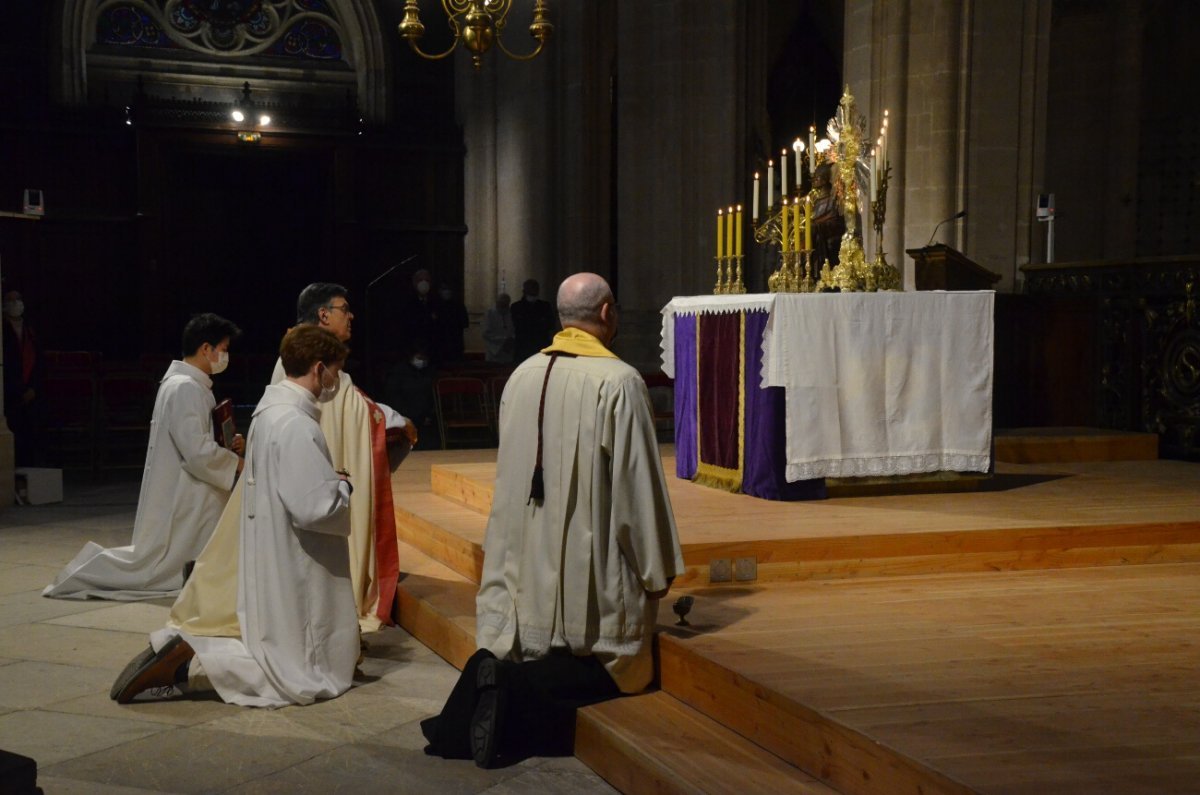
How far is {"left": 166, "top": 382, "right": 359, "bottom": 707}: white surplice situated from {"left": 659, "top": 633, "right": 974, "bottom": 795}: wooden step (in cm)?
129

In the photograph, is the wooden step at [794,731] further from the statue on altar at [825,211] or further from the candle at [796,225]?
the statue on altar at [825,211]

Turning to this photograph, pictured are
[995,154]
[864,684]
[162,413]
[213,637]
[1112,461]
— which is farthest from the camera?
[995,154]

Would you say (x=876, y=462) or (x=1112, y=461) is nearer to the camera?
(x=876, y=462)

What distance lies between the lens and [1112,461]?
8.66 metres

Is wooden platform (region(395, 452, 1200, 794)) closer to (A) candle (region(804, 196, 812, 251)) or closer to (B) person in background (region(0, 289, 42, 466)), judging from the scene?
(A) candle (region(804, 196, 812, 251))

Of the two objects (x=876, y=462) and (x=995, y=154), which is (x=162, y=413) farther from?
(x=995, y=154)

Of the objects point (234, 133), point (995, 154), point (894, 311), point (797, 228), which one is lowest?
point (894, 311)

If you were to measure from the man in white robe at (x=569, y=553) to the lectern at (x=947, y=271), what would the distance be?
535 cm

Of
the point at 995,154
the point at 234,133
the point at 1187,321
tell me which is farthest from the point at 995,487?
the point at 234,133

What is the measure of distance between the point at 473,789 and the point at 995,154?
786 cm

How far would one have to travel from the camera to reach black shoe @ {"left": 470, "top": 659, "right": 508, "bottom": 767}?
4109mm

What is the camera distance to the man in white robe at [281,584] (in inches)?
187

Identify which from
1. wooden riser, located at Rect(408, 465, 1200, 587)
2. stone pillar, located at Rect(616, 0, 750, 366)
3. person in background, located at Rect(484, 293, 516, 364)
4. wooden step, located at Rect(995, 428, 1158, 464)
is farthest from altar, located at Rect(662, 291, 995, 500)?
person in background, located at Rect(484, 293, 516, 364)

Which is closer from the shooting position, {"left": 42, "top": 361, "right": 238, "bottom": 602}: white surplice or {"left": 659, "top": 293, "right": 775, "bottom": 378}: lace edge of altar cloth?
{"left": 42, "top": 361, "right": 238, "bottom": 602}: white surplice
